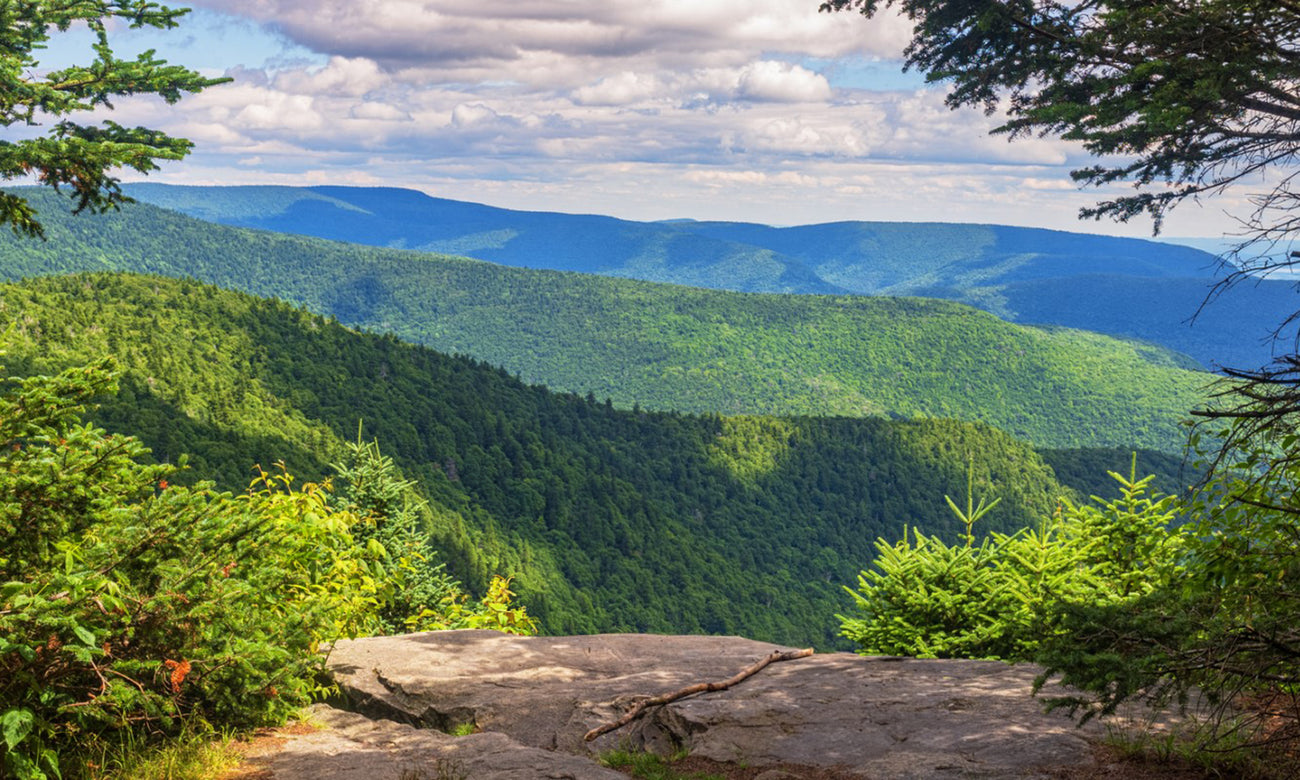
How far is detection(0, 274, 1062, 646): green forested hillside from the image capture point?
422 feet

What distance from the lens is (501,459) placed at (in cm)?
16038

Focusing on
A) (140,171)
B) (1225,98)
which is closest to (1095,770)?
(1225,98)

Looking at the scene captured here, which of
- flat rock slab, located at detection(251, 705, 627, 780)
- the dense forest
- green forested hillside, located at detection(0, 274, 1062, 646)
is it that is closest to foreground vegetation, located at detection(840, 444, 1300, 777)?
flat rock slab, located at detection(251, 705, 627, 780)

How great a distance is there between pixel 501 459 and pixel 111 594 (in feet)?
508

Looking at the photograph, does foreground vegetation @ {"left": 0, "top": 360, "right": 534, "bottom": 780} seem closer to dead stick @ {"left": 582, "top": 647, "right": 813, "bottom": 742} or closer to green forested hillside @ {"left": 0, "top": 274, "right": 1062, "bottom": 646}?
dead stick @ {"left": 582, "top": 647, "right": 813, "bottom": 742}

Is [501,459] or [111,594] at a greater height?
[111,594]

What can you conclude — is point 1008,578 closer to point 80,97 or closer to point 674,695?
point 674,695

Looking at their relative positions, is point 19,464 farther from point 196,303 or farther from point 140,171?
point 196,303

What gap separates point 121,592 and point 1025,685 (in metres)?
8.97

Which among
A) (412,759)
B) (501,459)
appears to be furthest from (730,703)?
(501,459)

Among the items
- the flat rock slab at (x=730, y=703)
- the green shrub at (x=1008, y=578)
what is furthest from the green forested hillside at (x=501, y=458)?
the green shrub at (x=1008, y=578)

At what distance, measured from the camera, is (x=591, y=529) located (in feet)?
500

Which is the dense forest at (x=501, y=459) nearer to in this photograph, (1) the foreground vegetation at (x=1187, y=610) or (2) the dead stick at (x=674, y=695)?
(2) the dead stick at (x=674, y=695)

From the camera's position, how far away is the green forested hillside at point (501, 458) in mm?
128625
